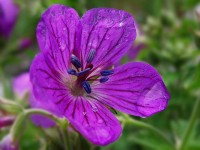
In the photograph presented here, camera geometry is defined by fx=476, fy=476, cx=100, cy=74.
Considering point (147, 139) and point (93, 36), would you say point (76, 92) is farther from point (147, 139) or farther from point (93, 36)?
point (147, 139)

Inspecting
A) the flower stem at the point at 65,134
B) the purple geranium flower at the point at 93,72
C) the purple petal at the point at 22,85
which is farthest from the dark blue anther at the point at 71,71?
the purple petal at the point at 22,85

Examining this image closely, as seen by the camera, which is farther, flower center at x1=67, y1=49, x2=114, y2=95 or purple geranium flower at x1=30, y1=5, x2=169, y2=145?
flower center at x1=67, y1=49, x2=114, y2=95

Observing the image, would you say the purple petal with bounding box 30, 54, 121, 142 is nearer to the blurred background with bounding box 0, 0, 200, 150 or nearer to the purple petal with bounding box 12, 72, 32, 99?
the blurred background with bounding box 0, 0, 200, 150

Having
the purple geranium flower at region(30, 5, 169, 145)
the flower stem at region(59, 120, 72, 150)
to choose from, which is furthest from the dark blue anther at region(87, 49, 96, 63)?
the flower stem at region(59, 120, 72, 150)

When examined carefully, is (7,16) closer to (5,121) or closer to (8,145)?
(5,121)

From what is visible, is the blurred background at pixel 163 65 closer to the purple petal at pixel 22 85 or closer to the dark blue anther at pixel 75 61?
the purple petal at pixel 22 85

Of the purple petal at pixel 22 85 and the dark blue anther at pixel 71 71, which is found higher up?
the dark blue anther at pixel 71 71

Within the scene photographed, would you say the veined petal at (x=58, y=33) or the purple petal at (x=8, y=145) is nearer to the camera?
the veined petal at (x=58, y=33)
